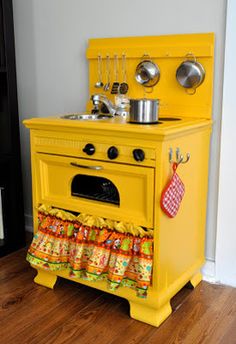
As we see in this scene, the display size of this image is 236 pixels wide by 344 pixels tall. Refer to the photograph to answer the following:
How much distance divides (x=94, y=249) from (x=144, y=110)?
0.63 metres

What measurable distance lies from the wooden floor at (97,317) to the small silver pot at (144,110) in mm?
846

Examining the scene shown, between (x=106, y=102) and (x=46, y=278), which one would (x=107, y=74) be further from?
(x=46, y=278)

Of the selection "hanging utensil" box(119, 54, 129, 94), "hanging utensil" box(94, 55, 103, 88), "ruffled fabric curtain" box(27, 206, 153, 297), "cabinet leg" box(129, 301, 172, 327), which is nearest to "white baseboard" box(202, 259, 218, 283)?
"cabinet leg" box(129, 301, 172, 327)

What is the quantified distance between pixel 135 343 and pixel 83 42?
1566mm

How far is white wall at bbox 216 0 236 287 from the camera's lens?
189 cm

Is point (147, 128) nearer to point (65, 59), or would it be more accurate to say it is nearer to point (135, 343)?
point (135, 343)

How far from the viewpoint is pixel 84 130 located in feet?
5.98

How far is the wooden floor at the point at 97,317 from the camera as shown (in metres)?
1.71

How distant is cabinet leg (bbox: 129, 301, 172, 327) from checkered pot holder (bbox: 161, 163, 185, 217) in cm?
42

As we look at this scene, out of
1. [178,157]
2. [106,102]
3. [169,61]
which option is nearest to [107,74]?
[106,102]

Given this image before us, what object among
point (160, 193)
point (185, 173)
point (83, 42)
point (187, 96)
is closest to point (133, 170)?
point (160, 193)

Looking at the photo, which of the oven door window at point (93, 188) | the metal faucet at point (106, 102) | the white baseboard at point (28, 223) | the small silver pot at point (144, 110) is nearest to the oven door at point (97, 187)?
the oven door window at point (93, 188)

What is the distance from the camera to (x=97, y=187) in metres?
1.97

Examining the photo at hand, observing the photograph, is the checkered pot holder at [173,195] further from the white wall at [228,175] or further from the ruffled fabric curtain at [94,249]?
the white wall at [228,175]
